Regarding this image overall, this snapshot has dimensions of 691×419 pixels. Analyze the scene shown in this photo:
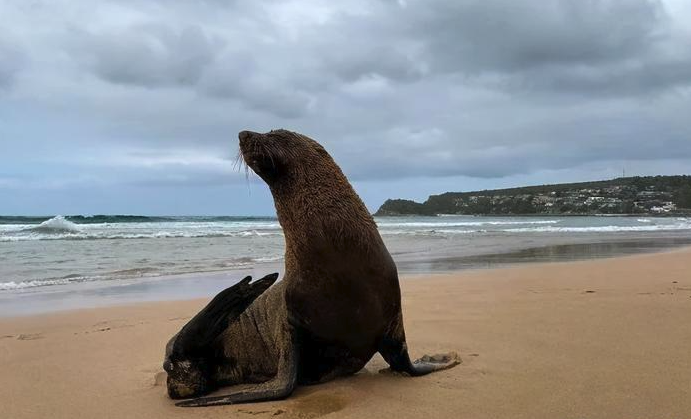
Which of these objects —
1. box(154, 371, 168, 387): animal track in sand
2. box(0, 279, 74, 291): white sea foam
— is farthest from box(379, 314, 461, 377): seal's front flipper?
box(0, 279, 74, 291): white sea foam

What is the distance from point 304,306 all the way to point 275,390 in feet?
1.72

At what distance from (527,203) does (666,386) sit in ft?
303

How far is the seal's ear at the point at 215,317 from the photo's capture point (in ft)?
13.5

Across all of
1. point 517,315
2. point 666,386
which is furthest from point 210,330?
point 517,315

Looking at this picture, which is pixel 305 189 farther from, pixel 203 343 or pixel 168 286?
pixel 168 286

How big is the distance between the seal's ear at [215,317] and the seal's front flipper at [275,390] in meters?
0.45

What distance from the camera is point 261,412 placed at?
11.4 feet

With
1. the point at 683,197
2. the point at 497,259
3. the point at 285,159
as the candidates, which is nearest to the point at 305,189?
the point at 285,159

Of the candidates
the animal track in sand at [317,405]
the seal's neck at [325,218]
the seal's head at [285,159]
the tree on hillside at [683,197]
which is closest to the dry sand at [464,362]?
the animal track in sand at [317,405]

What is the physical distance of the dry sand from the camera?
3441 millimetres

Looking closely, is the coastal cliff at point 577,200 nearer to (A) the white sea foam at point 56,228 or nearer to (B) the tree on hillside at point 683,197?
(B) the tree on hillside at point 683,197

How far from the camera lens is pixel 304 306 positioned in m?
3.73

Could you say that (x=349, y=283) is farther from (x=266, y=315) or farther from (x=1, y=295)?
(x=1, y=295)

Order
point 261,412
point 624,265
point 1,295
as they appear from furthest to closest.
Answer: point 624,265 < point 1,295 < point 261,412
